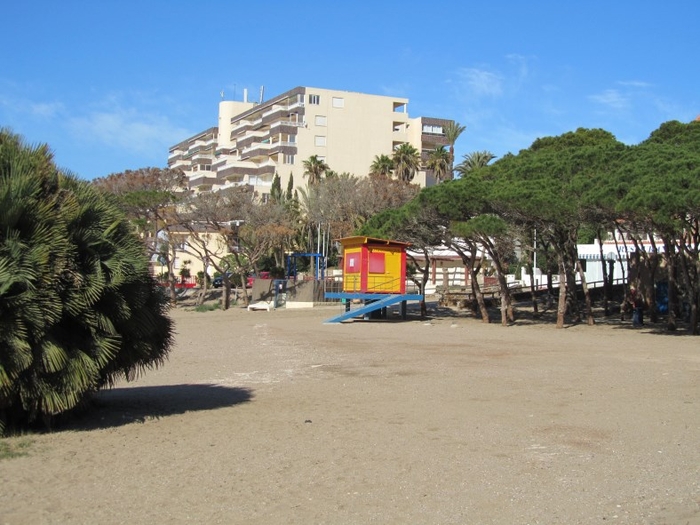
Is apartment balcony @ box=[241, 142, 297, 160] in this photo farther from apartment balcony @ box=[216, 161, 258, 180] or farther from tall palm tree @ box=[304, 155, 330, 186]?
tall palm tree @ box=[304, 155, 330, 186]

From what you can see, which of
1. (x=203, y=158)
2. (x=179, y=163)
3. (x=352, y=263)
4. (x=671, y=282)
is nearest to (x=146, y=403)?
(x=671, y=282)

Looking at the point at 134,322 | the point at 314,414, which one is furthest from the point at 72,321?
the point at 314,414

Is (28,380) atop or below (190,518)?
atop

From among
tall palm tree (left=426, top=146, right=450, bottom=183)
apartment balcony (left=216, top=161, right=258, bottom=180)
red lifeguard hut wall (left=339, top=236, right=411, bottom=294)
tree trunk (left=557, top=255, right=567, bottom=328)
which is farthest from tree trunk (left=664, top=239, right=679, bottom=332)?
apartment balcony (left=216, top=161, right=258, bottom=180)

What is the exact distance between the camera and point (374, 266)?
36.0 meters

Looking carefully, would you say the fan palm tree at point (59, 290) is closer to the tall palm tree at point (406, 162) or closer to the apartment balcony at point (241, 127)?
the tall palm tree at point (406, 162)

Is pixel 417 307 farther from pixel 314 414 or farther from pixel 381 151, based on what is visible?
pixel 381 151

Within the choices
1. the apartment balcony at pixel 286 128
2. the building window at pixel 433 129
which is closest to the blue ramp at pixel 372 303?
the apartment balcony at pixel 286 128

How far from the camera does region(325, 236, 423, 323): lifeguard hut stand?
116 feet

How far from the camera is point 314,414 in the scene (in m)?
11.6

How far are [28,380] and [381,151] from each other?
3231 inches

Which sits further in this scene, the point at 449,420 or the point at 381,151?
the point at 381,151

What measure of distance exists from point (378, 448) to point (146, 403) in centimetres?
512

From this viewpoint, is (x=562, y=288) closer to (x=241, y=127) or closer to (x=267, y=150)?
(x=267, y=150)
